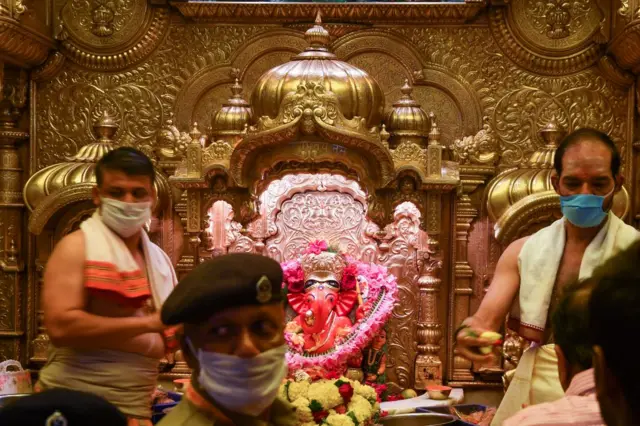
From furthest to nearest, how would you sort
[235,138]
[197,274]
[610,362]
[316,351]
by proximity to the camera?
[235,138], [316,351], [197,274], [610,362]

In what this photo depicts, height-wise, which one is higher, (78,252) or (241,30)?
(241,30)

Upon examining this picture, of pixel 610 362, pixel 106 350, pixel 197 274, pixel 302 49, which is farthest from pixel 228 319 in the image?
pixel 302 49

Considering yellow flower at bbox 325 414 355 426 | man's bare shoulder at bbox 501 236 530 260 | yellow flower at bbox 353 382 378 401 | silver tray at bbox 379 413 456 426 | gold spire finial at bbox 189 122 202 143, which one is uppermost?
gold spire finial at bbox 189 122 202 143

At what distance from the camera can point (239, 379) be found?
7.88 ft

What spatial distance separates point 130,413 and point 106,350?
21 centimetres

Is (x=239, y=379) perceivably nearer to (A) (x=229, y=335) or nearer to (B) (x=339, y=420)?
(A) (x=229, y=335)

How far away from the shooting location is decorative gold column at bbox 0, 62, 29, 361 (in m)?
7.79

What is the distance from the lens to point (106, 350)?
358cm

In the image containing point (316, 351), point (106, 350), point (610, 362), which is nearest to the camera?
point (610, 362)

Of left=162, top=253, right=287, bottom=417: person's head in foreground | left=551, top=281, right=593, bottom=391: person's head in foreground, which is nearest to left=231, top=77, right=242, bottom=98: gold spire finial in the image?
left=162, top=253, right=287, bottom=417: person's head in foreground

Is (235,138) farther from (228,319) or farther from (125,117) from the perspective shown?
(228,319)

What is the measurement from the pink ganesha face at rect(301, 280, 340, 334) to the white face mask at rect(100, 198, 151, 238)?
3398 mm

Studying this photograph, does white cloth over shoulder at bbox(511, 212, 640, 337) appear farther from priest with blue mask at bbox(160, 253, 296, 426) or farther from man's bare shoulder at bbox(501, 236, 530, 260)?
priest with blue mask at bbox(160, 253, 296, 426)

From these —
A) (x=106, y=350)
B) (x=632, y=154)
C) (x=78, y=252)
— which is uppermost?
(x=632, y=154)
